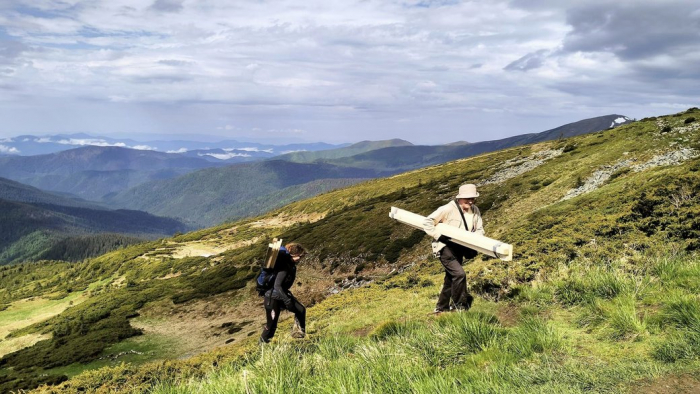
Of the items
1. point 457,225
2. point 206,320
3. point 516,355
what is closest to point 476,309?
point 457,225

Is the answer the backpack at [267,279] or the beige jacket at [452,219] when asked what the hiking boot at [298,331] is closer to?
the backpack at [267,279]

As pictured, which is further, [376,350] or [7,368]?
[7,368]

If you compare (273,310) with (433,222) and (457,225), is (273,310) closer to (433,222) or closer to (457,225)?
(433,222)

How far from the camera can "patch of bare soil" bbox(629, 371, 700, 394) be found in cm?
447

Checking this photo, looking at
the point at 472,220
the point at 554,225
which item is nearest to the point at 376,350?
the point at 472,220

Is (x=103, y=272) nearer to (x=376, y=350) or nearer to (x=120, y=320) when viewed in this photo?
(x=120, y=320)

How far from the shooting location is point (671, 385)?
460 cm

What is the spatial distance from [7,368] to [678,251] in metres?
51.3

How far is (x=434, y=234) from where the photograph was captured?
376 inches

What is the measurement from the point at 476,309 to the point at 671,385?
5470 millimetres

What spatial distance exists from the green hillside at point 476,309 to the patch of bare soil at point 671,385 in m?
0.03

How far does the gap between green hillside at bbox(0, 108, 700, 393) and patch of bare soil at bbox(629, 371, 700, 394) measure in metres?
0.03

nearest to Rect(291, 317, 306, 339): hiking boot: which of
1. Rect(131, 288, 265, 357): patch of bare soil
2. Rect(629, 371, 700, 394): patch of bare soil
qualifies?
Rect(629, 371, 700, 394): patch of bare soil

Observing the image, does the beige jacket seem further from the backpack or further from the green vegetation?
the backpack
